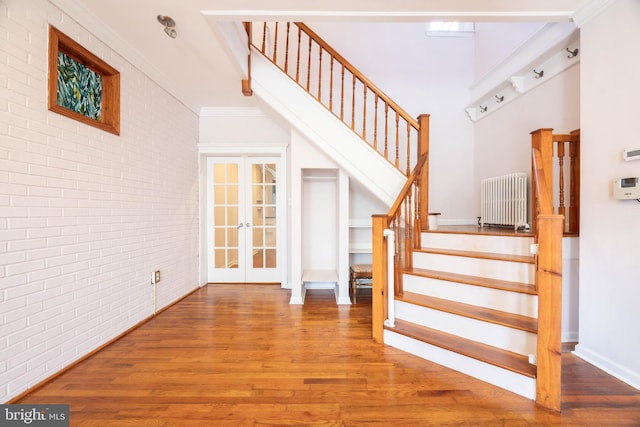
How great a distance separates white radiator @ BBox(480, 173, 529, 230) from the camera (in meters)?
3.46

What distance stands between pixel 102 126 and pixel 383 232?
9.02 ft

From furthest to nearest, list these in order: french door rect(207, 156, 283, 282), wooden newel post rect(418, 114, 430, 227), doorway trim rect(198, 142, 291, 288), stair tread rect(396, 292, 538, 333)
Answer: french door rect(207, 156, 283, 282) → doorway trim rect(198, 142, 291, 288) → wooden newel post rect(418, 114, 430, 227) → stair tread rect(396, 292, 538, 333)

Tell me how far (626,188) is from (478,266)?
1.14 m

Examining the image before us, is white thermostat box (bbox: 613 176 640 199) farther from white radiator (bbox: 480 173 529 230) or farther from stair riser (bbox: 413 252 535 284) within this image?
white radiator (bbox: 480 173 529 230)

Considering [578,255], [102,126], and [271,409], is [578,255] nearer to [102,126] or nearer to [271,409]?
[271,409]

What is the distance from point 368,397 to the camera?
1.87 metres

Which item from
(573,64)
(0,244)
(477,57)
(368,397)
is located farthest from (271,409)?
(477,57)

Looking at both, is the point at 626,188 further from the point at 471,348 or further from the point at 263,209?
the point at 263,209

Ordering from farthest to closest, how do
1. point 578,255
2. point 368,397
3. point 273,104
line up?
point 273,104 < point 578,255 < point 368,397

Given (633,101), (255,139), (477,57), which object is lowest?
(633,101)

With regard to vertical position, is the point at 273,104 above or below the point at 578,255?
above

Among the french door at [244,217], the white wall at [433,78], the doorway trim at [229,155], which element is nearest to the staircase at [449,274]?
the doorway trim at [229,155]

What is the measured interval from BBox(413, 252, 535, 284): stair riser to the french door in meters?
2.57

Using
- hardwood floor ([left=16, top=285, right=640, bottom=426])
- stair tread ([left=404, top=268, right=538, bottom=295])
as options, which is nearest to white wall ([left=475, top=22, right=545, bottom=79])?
stair tread ([left=404, top=268, right=538, bottom=295])
